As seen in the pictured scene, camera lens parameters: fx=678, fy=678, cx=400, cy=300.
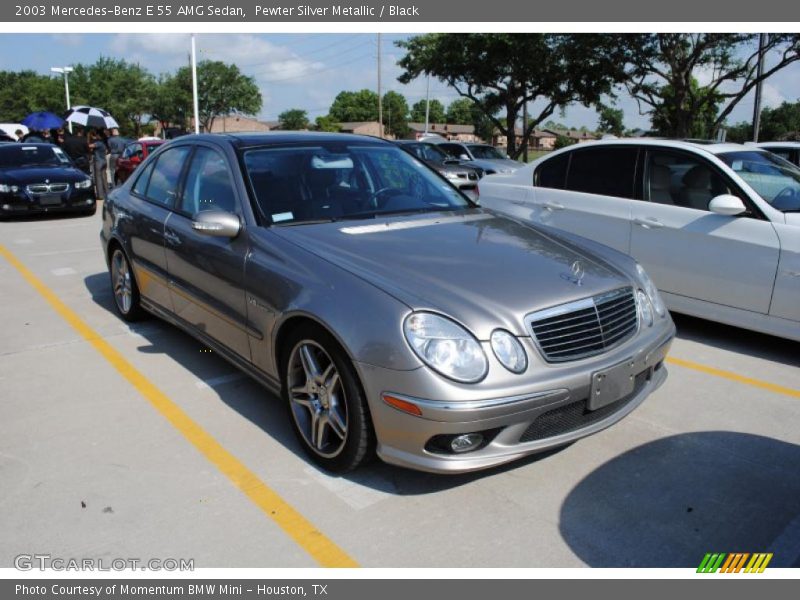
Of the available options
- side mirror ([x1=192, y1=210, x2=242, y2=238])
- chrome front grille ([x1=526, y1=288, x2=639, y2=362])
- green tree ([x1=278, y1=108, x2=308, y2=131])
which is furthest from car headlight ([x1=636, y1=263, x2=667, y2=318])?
green tree ([x1=278, y1=108, x2=308, y2=131])

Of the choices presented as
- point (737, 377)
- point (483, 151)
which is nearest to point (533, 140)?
point (483, 151)

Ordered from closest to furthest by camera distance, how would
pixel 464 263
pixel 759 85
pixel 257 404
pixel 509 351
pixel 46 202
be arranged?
pixel 509 351 → pixel 464 263 → pixel 257 404 → pixel 46 202 → pixel 759 85

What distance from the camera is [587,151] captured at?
6289 millimetres

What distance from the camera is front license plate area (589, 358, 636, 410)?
3.01m

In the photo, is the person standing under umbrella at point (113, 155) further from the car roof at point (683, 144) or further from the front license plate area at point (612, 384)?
the front license plate area at point (612, 384)

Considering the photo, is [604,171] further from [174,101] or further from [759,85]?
[174,101]

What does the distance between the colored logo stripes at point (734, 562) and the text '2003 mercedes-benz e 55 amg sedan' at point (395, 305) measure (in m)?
0.70

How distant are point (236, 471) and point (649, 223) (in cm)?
399

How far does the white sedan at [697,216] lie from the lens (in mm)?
4969

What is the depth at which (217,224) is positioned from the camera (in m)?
3.71

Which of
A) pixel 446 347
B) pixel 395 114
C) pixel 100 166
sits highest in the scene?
pixel 395 114

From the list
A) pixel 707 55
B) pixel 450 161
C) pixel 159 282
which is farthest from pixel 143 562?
pixel 707 55

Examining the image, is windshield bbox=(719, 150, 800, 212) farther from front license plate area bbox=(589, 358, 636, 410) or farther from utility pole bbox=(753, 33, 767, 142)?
utility pole bbox=(753, 33, 767, 142)

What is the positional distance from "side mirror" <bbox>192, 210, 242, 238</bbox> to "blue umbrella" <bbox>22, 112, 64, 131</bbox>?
20.8 meters
